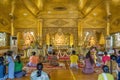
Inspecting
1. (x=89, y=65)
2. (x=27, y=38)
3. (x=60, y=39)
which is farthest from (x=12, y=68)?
(x=60, y=39)

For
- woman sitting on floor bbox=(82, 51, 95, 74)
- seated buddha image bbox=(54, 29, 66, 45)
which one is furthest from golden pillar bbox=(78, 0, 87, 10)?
woman sitting on floor bbox=(82, 51, 95, 74)

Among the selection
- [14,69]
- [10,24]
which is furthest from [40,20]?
[14,69]

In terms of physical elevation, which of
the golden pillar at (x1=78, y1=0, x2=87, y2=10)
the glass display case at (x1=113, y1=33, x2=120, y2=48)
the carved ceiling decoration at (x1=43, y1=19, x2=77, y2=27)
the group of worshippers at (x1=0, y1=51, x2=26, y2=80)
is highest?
the golden pillar at (x1=78, y1=0, x2=87, y2=10)

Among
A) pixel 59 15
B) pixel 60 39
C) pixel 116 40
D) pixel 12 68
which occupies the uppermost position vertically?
pixel 59 15

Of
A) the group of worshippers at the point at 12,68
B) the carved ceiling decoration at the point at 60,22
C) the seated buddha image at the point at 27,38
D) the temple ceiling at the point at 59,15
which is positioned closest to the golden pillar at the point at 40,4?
the temple ceiling at the point at 59,15

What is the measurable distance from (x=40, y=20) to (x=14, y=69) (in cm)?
1398

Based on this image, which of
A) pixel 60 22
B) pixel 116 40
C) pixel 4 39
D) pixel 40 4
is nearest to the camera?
pixel 4 39

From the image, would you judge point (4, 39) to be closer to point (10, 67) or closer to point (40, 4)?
point (40, 4)

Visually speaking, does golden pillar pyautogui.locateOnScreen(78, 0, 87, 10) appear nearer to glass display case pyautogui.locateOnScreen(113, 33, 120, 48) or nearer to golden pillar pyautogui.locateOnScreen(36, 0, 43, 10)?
golden pillar pyautogui.locateOnScreen(36, 0, 43, 10)

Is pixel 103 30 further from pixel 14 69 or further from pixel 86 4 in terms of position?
pixel 14 69

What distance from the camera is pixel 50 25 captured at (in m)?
22.5

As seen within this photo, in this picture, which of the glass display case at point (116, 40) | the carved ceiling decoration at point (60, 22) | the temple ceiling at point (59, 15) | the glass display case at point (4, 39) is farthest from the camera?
the carved ceiling decoration at point (60, 22)

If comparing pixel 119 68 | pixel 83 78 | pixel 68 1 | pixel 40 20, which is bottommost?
pixel 83 78

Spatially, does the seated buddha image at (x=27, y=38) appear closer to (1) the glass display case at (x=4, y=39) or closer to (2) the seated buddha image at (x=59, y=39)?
(1) the glass display case at (x=4, y=39)
